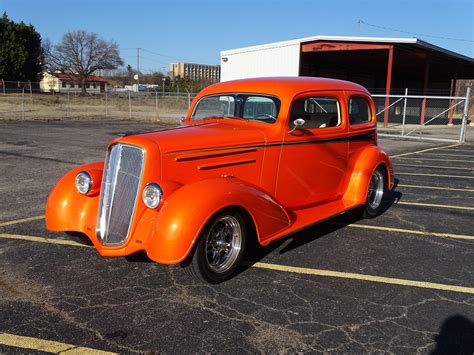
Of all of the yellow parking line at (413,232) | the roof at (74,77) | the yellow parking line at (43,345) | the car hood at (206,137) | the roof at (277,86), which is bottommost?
the yellow parking line at (43,345)

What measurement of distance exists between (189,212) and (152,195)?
1.24 ft

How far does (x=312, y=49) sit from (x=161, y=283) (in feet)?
75.5

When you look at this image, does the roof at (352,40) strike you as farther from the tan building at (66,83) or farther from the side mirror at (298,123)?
the tan building at (66,83)

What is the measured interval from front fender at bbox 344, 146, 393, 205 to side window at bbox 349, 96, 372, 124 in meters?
0.42

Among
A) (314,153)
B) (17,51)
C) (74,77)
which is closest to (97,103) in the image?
(17,51)

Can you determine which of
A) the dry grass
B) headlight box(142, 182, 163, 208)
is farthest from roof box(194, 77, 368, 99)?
the dry grass

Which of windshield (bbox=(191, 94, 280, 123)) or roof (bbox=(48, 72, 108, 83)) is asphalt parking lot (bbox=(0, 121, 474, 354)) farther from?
roof (bbox=(48, 72, 108, 83))

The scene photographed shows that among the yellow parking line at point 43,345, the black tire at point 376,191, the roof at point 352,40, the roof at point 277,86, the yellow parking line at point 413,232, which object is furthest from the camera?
the roof at point 352,40

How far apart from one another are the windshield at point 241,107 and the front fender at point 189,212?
3.64 ft

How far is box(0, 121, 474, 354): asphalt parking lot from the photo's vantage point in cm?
293

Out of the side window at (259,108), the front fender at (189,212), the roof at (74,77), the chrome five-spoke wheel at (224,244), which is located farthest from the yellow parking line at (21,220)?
the roof at (74,77)

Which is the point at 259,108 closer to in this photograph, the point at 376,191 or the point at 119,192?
the point at 119,192

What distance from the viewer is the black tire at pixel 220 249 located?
Result: 354cm

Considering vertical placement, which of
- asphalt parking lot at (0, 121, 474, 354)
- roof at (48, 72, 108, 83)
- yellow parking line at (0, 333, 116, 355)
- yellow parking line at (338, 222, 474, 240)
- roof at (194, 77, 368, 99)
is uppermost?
roof at (48, 72, 108, 83)
